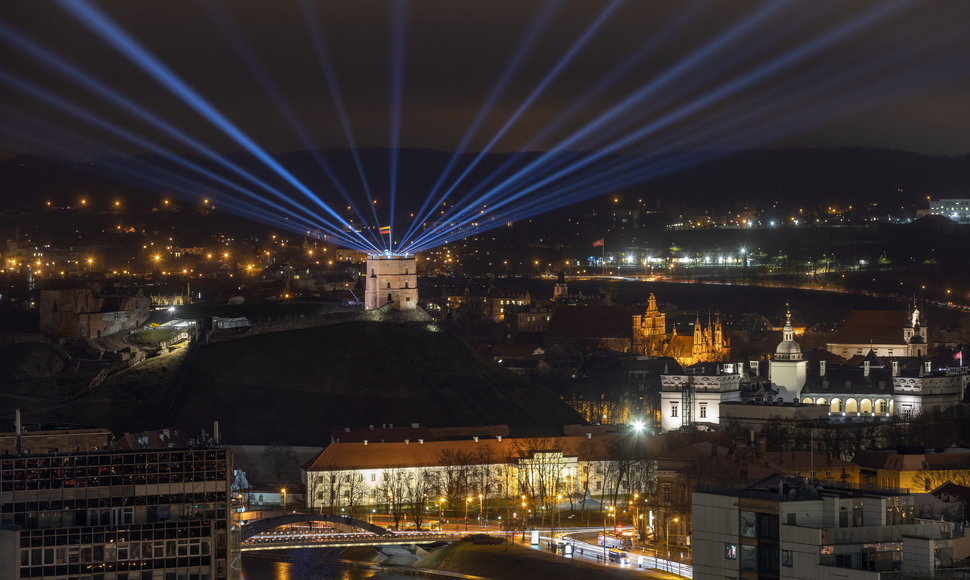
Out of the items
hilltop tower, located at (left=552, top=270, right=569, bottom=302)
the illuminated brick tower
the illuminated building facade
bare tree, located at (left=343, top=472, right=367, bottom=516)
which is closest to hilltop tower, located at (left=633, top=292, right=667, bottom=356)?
the illuminated building facade

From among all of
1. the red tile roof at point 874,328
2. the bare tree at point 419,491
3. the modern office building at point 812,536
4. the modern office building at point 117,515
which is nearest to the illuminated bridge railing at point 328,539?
the bare tree at point 419,491

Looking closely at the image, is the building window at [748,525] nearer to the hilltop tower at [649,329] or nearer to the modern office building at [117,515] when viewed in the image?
the modern office building at [117,515]

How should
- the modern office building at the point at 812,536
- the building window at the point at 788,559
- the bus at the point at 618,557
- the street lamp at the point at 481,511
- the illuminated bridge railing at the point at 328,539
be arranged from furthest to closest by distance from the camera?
1. the street lamp at the point at 481,511
2. the illuminated bridge railing at the point at 328,539
3. the bus at the point at 618,557
4. the building window at the point at 788,559
5. the modern office building at the point at 812,536

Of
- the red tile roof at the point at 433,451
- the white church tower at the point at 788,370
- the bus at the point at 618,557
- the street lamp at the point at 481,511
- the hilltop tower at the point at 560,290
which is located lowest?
the bus at the point at 618,557

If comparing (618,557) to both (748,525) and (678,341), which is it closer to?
(748,525)

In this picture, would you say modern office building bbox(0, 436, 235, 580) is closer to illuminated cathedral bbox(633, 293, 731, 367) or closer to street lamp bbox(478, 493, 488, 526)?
street lamp bbox(478, 493, 488, 526)

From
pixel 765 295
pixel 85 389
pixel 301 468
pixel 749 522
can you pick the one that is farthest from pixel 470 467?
pixel 765 295
